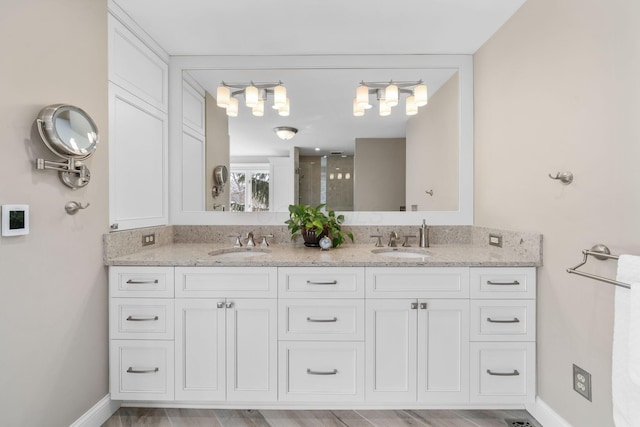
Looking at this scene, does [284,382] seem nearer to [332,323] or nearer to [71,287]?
[332,323]

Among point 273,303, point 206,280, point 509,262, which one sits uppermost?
point 509,262

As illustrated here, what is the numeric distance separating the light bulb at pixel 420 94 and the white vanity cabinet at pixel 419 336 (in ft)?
4.10

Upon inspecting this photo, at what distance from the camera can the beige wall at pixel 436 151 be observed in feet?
7.63

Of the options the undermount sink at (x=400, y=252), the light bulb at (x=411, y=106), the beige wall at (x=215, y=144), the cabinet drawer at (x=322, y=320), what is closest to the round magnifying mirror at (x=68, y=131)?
the beige wall at (x=215, y=144)

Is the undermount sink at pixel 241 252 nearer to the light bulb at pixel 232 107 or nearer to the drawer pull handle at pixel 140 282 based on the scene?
the drawer pull handle at pixel 140 282

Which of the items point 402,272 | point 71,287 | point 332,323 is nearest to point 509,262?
point 402,272

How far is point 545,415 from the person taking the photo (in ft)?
5.35

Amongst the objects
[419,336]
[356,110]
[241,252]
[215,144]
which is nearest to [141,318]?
[241,252]

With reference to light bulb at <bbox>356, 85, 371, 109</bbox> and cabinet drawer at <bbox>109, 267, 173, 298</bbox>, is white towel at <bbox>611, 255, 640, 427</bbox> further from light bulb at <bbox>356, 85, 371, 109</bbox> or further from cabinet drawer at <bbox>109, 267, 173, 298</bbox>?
cabinet drawer at <bbox>109, 267, 173, 298</bbox>

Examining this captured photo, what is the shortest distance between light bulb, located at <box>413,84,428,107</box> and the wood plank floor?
1977mm

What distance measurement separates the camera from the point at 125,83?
6.10ft

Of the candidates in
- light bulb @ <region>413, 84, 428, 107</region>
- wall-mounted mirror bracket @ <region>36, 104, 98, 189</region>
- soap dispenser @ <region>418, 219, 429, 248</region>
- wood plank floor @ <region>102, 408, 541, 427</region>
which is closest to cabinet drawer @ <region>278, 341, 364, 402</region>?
wood plank floor @ <region>102, 408, 541, 427</region>

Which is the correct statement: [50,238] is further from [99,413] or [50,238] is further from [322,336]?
[322,336]

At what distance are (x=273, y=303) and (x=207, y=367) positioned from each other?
0.50 meters
